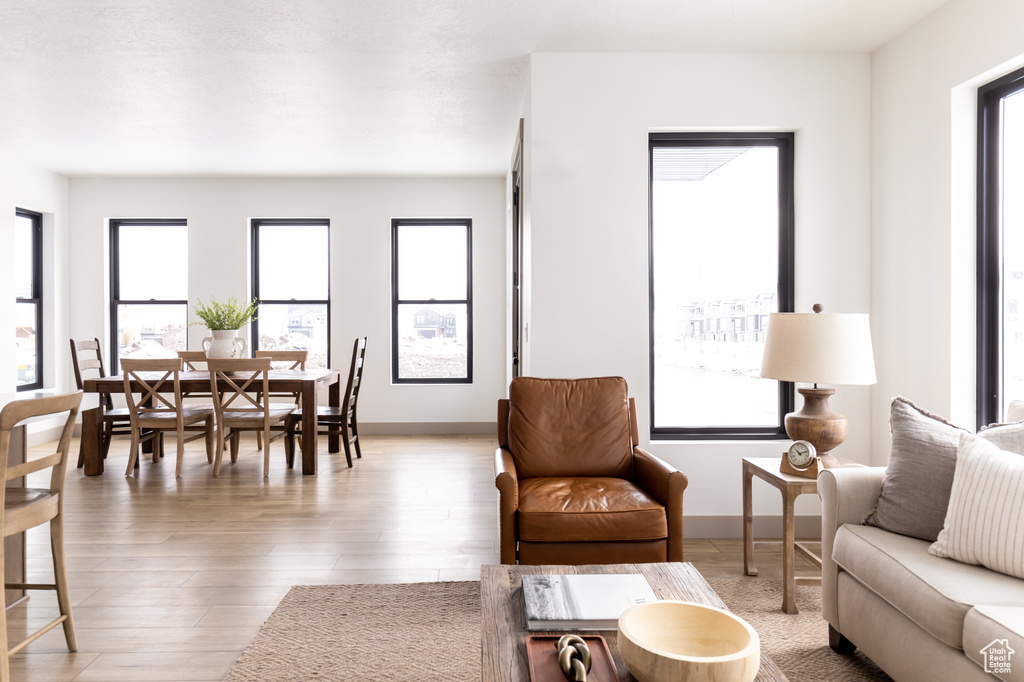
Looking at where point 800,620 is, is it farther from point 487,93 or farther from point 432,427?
point 432,427

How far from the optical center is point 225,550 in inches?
136

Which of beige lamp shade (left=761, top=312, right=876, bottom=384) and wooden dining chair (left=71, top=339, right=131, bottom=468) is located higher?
beige lamp shade (left=761, top=312, right=876, bottom=384)

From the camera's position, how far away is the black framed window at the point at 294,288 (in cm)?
707

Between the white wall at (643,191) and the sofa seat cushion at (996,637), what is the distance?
2.06m

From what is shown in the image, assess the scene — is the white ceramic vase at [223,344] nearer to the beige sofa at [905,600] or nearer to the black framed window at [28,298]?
the black framed window at [28,298]

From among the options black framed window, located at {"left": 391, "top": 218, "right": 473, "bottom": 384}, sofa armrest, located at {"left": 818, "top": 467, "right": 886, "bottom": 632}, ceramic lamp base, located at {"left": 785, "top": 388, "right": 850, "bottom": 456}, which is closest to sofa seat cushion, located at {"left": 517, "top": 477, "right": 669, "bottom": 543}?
sofa armrest, located at {"left": 818, "top": 467, "right": 886, "bottom": 632}

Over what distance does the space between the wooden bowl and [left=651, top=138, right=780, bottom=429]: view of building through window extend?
7.87 ft

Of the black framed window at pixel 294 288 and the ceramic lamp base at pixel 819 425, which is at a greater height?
the black framed window at pixel 294 288

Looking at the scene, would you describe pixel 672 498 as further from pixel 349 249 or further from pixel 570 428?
pixel 349 249

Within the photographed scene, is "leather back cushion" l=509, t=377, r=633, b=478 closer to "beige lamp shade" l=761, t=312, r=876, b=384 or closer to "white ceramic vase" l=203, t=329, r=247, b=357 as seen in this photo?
"beige lamp shade" l=761, t=312, r=876, b=384

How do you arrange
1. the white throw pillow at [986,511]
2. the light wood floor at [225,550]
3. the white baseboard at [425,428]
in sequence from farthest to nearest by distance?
the white baseboard at [425,428] < the light wood floor at [225,550] < the white throw pillow at [986,511]

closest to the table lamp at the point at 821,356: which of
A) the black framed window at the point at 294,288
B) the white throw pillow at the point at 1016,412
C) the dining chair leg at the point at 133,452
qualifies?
the white throw pillow at the point at 1016,412

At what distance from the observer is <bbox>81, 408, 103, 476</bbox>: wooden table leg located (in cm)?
514

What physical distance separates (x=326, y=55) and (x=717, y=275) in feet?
8.78
